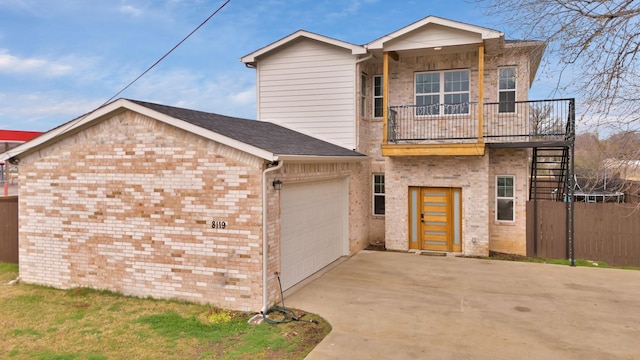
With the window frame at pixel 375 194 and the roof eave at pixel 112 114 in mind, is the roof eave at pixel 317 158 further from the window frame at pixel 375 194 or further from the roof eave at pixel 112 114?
the window frame at pixel 375 194

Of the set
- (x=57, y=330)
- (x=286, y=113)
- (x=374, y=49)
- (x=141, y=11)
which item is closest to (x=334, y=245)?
(x=286, y=113)

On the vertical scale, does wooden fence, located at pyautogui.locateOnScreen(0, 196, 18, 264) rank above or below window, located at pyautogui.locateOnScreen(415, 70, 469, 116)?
below

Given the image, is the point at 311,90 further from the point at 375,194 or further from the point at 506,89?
the point at 506,89

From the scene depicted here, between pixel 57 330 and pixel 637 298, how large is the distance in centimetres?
1064

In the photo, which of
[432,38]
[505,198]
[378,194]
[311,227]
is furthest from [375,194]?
[432,38]

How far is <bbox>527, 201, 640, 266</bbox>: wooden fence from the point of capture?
11.2 meters

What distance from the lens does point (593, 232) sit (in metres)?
11.5

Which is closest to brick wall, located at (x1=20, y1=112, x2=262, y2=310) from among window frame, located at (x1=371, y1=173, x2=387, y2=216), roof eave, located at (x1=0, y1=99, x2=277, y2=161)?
roof eave, located at (x1=0, y1=99, x2=277, y2=161)

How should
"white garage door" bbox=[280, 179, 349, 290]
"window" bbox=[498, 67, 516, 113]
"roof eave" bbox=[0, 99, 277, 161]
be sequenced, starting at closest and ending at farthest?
"roof eave" bbox=[0, 99, 277, 161] → "white garage door" bbox=[280, 179, 349, 290] → "window" bbox=[498, 67, 516, 113]

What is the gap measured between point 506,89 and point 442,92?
187 centimetres

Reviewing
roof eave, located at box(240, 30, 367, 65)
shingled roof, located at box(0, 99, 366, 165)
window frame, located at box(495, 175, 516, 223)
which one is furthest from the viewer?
roof eave, located at box(240, 30, 367, 65)

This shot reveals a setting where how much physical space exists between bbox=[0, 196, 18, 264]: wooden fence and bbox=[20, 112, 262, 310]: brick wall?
2530 millimetres

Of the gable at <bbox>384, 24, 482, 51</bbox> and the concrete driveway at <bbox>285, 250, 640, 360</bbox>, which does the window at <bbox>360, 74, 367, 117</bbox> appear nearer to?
the gable at <bbox>384, 24, 482, 51</bbox>

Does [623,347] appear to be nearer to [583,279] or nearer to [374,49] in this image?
[583,279]
